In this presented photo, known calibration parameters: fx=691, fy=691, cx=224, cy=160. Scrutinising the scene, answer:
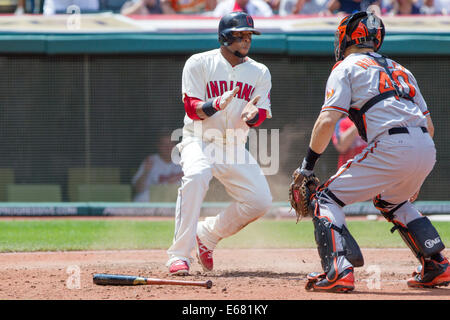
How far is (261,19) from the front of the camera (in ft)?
32.7

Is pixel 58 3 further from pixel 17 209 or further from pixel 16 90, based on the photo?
pixel 17 209

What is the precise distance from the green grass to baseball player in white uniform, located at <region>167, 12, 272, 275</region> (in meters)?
1.88

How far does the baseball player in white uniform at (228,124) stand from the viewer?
5.04m

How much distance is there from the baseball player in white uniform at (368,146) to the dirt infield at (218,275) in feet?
0.82

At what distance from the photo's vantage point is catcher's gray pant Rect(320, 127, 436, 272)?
400 centimetres

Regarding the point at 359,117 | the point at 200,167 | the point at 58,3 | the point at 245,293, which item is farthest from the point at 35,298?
the point at 58,3

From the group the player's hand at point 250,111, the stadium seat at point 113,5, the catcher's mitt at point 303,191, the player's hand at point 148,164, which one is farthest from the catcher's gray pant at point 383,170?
the stadium seat at point 113,5

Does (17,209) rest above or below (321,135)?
below

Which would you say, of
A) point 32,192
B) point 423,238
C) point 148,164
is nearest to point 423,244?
point 423,238

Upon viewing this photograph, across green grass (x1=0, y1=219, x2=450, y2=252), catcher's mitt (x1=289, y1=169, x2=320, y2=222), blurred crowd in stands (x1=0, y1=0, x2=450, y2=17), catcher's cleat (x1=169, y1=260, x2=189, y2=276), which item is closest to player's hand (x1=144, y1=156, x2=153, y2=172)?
green grass (x1=0, y1=219, x2=450, y2=252)

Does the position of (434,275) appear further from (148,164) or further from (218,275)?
(148,164)

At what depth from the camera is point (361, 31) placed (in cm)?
424

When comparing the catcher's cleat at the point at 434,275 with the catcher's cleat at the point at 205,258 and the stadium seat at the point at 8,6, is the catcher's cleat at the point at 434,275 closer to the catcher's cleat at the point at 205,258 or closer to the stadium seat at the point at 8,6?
the catcher's cleat at the point at 205,258

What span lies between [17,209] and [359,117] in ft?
21.4
